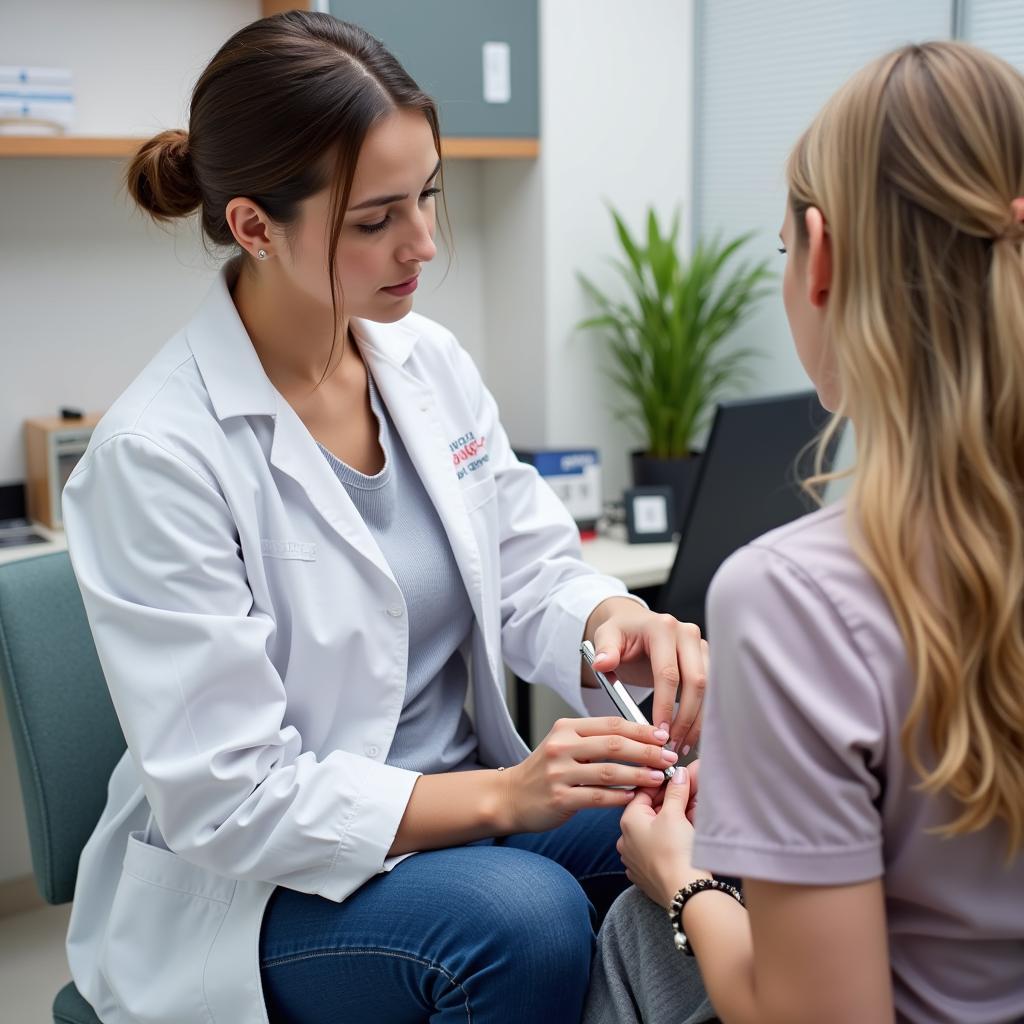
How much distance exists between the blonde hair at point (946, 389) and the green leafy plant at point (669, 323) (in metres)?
2.06

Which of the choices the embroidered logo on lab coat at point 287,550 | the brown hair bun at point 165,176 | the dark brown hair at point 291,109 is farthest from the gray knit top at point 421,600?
the brown hair bun at point 165,176

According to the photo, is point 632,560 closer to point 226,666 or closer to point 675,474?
point 675,474

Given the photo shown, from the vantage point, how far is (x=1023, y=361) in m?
0.82

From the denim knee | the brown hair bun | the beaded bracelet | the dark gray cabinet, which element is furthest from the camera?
the dark gray cabinet

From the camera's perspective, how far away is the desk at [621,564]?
8.24 ft

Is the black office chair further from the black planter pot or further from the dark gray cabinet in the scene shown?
the dark gray cabinet

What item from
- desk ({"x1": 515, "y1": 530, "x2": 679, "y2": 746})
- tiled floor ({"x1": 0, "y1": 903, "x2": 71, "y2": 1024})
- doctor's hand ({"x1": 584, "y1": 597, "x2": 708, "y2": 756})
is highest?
doctor's hand ({"x1": 584, "y1": 597, "x2": 708, "y2": 756})

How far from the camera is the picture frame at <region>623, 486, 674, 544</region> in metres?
2.72

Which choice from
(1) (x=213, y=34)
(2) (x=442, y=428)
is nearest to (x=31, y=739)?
(2) (x=442, y=428)

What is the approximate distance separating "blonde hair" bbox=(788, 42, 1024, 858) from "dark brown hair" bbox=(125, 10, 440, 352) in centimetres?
65

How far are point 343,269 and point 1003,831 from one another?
35.8 inches

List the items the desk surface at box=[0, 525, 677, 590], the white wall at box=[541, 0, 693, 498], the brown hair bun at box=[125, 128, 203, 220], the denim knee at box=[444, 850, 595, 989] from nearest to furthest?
the denim knee at box=[444, 850, 595, 989]
the brown hair bun at box=[125, 128, 203, 220]
the desk surface at box=[0, 525, 677, 590]
the white wall at box=[541, 0, 693, 498]

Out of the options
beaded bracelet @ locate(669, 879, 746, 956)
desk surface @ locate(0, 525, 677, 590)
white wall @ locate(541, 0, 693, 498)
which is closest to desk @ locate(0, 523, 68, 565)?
desk surface @ locate(0, 525, 677, 590)

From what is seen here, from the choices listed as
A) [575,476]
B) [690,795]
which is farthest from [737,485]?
[690,795]
